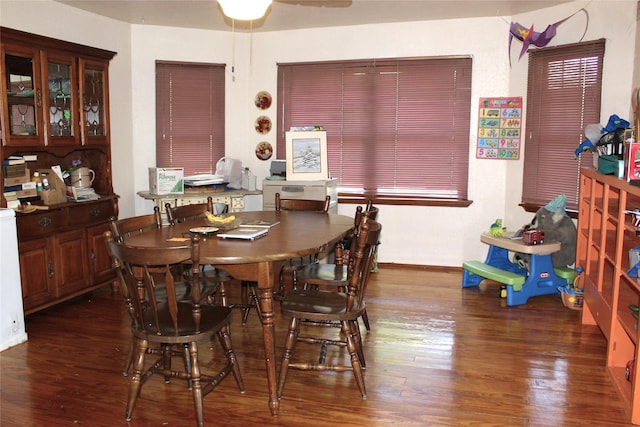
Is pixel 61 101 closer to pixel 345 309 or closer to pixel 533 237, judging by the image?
pixel 345 309

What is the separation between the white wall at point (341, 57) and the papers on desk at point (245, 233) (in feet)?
8.40

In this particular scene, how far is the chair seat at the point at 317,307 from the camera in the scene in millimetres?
2695

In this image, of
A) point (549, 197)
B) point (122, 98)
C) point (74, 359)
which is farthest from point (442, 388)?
point (122, 98)

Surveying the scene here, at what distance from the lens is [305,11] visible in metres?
4.77

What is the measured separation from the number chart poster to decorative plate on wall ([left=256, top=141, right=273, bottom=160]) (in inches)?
80.2

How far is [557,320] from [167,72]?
13.4 feet

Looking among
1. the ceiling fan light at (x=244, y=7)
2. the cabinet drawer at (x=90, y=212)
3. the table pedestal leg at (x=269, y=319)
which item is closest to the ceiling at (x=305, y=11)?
the ceiling fan light at (x=244, y=7)

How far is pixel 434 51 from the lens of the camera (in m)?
5.18

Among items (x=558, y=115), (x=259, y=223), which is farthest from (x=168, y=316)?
(x=558, y=115)

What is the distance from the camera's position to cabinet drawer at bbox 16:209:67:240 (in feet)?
12.2

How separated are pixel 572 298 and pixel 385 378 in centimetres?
188

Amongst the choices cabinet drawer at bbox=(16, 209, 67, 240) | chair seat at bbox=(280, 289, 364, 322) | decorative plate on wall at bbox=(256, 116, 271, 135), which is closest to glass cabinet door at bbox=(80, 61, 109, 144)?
cabinet drawer at bbox=(16, 209, 67, 240)

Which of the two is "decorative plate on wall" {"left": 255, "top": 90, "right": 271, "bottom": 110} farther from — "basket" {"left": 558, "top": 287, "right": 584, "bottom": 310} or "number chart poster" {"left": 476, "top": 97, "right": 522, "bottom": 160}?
"basket" {"left": 558, "top": 287, "right": 584, "bottom": 310}

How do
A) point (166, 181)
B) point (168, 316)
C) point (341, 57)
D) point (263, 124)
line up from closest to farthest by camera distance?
point (168, 316) → point (166, 181) → point (341, 57) → point (263, 124)
